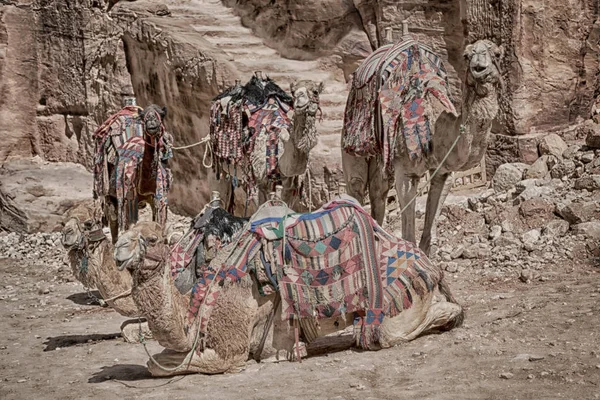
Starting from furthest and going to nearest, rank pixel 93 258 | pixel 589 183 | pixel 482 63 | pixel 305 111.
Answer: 1. pixel 589 183
2. pixel 305 111
3. pixel 93 258
4. pixel 482 63

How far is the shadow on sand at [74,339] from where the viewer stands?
25.9 feet

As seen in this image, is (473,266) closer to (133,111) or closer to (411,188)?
(411,188)

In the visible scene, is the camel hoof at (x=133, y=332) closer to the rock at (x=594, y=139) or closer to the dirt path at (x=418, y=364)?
the dirt path at (x=418, y=364)

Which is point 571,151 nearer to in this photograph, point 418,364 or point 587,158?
point 587,158

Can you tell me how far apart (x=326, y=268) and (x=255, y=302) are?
533mm

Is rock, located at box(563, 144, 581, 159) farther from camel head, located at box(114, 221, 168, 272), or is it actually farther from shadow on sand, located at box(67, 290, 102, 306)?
camel head, located at box(114, 221, 168, 272)

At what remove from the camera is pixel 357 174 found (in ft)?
31.0

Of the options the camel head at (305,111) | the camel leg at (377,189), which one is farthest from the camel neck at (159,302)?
the camel leg at (377,189)

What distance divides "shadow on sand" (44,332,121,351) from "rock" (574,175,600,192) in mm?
5182

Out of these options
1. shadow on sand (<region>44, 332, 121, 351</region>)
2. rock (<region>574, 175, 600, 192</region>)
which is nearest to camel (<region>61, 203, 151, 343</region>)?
shadow on sand (<region>44, 332, 121, 351</region>)

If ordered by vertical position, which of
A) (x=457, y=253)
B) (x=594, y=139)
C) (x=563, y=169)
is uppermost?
(x=594, y=139)

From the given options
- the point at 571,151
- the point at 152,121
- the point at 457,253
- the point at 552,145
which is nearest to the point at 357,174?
the point at 457,253

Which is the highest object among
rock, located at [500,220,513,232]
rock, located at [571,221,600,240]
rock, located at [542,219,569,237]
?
rock, located at [571,221,600,240]

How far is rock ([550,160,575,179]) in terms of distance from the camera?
10.6 metres
